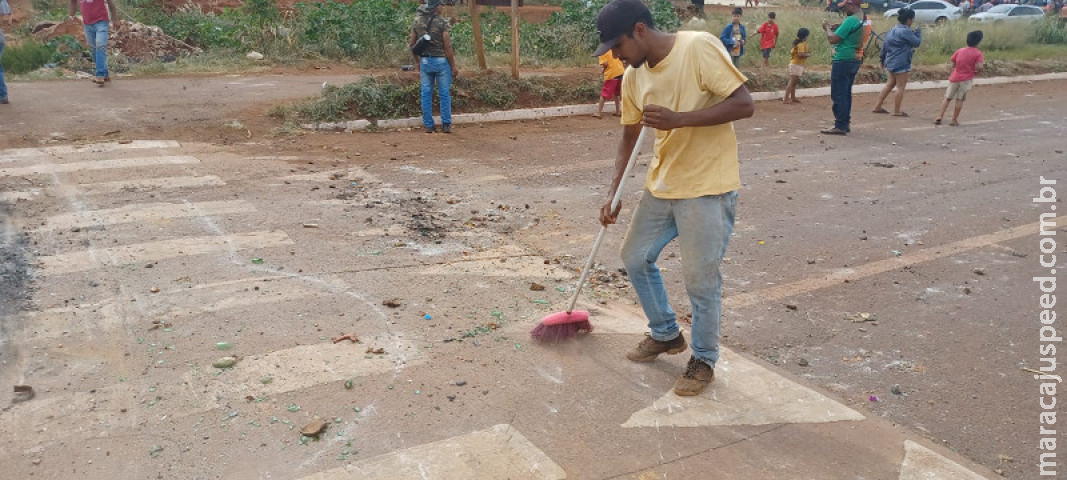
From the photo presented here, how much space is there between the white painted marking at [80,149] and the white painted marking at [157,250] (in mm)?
3269

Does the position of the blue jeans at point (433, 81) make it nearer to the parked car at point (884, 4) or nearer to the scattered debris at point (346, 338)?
the scattered debris at point (346, 338)

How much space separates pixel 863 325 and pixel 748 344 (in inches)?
35.9

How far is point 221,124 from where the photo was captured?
32.7ft

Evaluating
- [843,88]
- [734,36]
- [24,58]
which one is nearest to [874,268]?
[843,88]

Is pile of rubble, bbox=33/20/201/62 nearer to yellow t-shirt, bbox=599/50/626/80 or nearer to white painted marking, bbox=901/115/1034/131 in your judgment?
yellow t-shirt, bbox=599/50/626/80

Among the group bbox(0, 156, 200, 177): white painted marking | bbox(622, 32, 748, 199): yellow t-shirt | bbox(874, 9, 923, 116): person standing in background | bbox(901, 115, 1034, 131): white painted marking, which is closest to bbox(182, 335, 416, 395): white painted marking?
bbox(622, 32, 748, 199): yellow t-shirt

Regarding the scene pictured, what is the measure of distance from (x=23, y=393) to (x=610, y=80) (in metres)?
9.58

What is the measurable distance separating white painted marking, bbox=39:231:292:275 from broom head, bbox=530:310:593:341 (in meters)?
2.40

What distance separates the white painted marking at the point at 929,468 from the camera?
11.1ft

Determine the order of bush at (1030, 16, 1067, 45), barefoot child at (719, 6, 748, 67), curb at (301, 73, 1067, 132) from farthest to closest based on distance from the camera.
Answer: bush at (1030, 16, 1067, 45), barefoot child at (719, 6, 748, 67), curb at (301, 73, 1067, 132)

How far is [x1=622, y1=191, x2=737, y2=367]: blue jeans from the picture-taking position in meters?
3.68

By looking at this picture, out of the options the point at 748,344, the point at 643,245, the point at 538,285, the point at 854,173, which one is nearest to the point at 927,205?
the point at 854,173

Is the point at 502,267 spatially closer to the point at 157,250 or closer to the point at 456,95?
the point at 157,250

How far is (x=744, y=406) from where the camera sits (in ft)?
12.8
